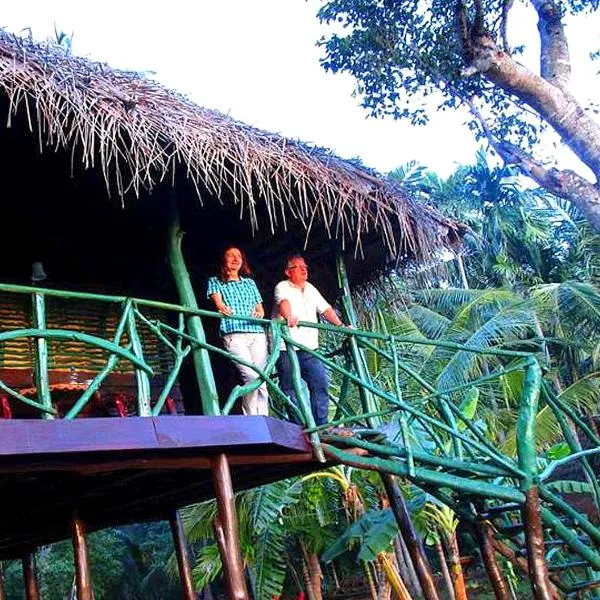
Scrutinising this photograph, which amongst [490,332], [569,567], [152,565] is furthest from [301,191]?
[152,565]

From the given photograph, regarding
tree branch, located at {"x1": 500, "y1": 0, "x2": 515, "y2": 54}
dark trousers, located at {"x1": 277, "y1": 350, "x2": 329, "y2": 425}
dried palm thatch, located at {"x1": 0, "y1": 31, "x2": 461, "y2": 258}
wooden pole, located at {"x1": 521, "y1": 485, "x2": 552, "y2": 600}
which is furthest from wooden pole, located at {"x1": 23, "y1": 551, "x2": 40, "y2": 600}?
tree branch, located at {"x1": 500, "y1": 0, "x2": 515, "y2": 54}

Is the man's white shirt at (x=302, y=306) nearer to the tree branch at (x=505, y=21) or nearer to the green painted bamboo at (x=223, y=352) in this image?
the green painted bamboo at (x=223, y=352)

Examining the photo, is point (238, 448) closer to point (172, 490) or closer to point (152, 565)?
point (172, 490)

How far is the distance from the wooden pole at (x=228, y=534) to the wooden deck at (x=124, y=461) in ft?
0.32

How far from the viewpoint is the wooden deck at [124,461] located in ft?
11.7

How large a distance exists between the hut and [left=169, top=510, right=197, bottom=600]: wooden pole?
0.01 meters

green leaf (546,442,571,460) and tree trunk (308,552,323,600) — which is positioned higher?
green leaf (546,442,571,460)

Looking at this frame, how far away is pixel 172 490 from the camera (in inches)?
215

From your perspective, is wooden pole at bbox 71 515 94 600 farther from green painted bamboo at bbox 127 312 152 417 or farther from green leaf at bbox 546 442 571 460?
green leaf at bbox 546 442 571 460

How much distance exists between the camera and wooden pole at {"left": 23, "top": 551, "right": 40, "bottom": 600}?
655 cm

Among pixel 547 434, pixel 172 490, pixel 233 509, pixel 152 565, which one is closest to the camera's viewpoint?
pixel 233 509

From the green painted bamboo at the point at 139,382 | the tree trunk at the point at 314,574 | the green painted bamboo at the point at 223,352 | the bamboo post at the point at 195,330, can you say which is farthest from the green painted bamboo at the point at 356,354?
the tree trunk at the point at 314,574

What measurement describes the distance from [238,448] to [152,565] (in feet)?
50.1

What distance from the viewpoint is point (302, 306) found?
513 cm
